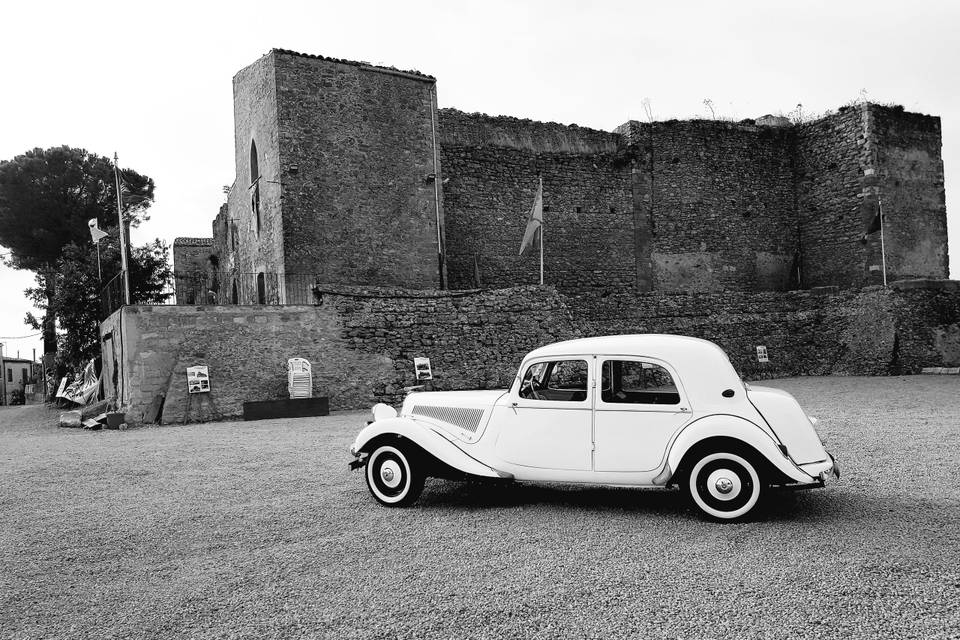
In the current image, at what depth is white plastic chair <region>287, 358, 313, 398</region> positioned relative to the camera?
13.5 m

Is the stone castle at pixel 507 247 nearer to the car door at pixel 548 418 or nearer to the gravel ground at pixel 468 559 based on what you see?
the gravel ground at pixel 468 559

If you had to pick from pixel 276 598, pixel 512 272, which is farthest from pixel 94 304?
pixel 276 598

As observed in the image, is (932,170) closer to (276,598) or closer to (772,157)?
(772,157)

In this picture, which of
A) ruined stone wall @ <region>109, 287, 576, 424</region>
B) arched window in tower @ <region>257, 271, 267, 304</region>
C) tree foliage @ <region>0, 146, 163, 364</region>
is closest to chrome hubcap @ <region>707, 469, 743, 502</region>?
ruined stone wall @ <region>109, 287, 576, 424</region>

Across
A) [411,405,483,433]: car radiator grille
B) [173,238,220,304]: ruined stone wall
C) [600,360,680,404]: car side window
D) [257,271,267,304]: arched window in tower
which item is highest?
[173,238,220,304]: ruined stone wall

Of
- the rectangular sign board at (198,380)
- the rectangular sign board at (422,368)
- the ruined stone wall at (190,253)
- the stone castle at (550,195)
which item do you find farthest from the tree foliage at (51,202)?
the rectangular sign board at (422,368)

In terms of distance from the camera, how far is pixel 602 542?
14.4ft

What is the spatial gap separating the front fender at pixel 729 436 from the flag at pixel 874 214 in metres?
19.4

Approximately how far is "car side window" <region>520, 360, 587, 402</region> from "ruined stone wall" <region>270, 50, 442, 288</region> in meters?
11.6

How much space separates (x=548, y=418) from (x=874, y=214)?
1990 centimetres

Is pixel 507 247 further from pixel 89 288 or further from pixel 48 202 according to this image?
pixel 48 202

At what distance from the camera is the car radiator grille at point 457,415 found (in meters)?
5.49

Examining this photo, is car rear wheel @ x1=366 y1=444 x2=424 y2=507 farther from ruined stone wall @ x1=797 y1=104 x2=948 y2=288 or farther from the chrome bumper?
ruined stone wall @ x1=797 y1=104 x2=948 y2=288

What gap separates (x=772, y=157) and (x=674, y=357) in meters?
20.6
